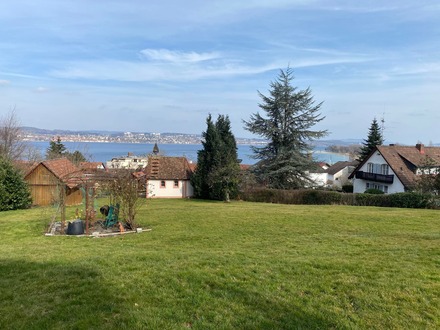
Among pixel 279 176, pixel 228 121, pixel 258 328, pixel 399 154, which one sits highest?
pixel 228 121

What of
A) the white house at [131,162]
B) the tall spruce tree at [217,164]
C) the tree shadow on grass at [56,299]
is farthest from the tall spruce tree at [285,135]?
the tree shadow on grass at [56,299]

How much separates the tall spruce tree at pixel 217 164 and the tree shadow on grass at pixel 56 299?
2617cm

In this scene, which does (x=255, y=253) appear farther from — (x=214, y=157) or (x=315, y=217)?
(x=214, y=157)

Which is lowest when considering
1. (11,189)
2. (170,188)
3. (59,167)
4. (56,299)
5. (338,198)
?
(56,299)

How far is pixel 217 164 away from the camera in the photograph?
35.7m

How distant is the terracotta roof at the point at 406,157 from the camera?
35625 mm

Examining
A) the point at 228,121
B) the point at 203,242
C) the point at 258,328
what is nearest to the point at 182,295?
the point at 258,328

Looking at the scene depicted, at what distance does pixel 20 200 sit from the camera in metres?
22.6

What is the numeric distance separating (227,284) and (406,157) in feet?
125

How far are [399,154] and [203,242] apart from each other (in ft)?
115

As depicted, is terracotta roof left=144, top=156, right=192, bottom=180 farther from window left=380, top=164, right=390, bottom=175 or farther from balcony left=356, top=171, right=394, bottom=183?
window left=380, top=164, right=390, bottom=175

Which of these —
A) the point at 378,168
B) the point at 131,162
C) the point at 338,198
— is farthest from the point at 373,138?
the point at 131,162

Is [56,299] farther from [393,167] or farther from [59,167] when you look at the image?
[393,167]

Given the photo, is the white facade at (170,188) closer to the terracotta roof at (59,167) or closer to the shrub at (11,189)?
the terracotta roof at (59,167)
